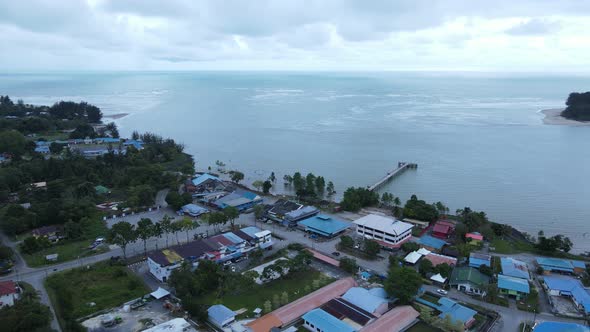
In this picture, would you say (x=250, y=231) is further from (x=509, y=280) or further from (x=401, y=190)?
(x=401, y=190)

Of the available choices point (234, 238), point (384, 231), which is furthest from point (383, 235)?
point (234, 238)

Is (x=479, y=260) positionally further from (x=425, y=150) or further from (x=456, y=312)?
(x=425, y=150)

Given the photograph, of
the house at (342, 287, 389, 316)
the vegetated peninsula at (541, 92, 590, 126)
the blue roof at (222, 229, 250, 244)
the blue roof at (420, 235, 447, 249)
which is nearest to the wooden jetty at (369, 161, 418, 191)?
the blue roof at (420, 235, 447, 249)

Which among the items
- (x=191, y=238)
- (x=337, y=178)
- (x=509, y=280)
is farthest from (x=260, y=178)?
(x=509, y=280)

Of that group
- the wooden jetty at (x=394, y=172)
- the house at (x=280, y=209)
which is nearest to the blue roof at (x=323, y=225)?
the house at (x=280, y=209)

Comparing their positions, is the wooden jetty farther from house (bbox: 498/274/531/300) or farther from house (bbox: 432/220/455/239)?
house (bbox: 498/274/531/300)

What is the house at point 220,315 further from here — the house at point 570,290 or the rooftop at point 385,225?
the house at point 570,290
